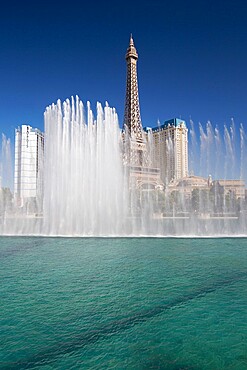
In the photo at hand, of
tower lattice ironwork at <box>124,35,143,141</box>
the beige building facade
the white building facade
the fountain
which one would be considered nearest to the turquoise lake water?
the fountain

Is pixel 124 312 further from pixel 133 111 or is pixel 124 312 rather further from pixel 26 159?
pixel 133 111

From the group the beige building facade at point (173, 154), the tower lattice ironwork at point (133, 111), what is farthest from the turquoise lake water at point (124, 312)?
the tower lattice ironwork at point (133, 111)

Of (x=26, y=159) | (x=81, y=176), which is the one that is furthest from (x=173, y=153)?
(x=81, y=176)

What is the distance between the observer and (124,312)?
5.42 metres

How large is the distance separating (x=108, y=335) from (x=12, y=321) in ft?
5.49

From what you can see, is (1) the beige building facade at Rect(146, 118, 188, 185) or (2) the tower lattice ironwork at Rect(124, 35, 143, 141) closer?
(1) the beige building facade at Rect(146, 118, 188, 185)

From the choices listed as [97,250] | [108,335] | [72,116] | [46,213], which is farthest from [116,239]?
[108,335]

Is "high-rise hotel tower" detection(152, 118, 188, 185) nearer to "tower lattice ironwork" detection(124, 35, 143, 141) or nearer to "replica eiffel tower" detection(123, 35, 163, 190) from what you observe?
Result: "replica eiffel tower" detection(123, 35, 163, 190)

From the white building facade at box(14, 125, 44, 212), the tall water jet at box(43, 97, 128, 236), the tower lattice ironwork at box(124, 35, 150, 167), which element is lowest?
the tall water jet at box(43, 97, 128, 236)

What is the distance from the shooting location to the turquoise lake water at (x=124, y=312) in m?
3.96

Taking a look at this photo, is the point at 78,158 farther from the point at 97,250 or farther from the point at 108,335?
the point at 108,335

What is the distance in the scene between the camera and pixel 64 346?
4.22 m

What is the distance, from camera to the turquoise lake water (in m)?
3.96

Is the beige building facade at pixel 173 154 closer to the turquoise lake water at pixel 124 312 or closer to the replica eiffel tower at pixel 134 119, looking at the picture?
the replica eiffel tower at pixel 134 119
